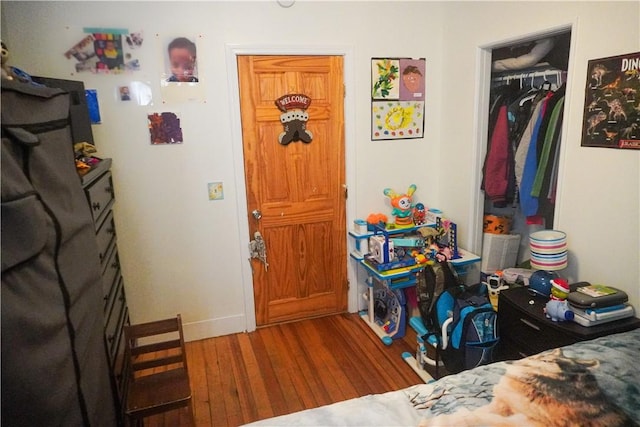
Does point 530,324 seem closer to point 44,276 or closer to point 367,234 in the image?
point 367,234

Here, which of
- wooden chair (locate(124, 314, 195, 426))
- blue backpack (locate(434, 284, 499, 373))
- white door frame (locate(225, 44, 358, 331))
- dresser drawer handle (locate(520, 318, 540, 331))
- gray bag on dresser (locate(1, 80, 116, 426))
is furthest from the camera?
white door frame (locate(225, 44, 358, 331))

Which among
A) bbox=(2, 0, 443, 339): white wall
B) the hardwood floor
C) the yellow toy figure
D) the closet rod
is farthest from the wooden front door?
the closet rod

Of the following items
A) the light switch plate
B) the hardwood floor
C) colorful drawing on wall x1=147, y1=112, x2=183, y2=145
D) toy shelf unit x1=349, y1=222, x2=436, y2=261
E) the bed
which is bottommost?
the hardwood floor

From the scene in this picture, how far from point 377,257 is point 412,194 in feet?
2.04

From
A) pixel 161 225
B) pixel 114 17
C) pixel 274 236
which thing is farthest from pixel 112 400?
pixel 114 17

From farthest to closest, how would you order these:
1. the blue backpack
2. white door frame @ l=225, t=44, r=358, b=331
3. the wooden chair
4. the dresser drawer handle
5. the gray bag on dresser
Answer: white door frame @ l=225, t=44, r=358, b=331
the blue backpack
the dresser drawer handle
the wooden chair
the gray bag on dresser

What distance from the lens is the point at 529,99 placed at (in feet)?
8.45

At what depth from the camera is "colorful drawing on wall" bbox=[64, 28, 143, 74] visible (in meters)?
2.30

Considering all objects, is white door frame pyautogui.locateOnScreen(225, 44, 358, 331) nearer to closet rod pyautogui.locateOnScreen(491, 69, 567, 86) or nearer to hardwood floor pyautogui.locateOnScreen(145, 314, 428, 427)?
hardwood floor pyautogui.locateOnScreen(145, 314, 428, 427)

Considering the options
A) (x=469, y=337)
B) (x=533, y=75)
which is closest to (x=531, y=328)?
(x=469, y=337)

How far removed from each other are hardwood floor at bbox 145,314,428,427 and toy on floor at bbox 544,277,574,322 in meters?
0.91

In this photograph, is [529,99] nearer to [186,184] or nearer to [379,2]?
[379,2]

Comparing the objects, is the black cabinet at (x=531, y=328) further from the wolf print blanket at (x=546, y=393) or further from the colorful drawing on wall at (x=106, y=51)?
the colorful drawing on wall at (x=106, y=51)

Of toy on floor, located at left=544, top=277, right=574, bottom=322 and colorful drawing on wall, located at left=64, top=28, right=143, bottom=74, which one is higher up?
colorful drawing on wall, located at left=64, top=28, right=143, bottom=74
